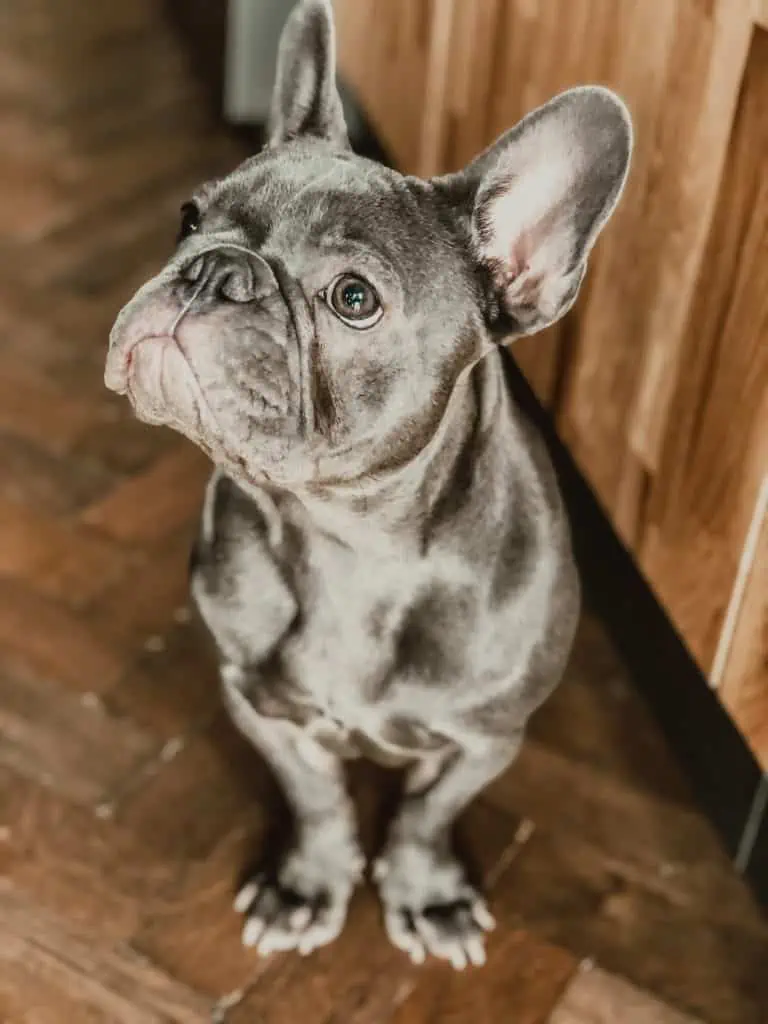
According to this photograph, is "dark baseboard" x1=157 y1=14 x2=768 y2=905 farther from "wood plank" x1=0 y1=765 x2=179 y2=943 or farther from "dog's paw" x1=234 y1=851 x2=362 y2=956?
"wood plank" x1=0 y1=765 x2=179 y2=943

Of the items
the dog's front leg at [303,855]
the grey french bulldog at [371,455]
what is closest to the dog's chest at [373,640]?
the grey french bulldog at [371,455]

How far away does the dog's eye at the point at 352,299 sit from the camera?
86 cm

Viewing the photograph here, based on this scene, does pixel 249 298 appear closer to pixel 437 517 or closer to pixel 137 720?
pixel 437 517

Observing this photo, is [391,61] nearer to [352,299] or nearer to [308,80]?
[308,80]

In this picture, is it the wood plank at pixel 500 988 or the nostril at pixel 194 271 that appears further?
the wood plank at pixel 500 988

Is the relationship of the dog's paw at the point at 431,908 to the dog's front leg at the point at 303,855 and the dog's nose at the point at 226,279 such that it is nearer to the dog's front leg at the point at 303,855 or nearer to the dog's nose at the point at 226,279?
the dog's front leg at the point at 303,855

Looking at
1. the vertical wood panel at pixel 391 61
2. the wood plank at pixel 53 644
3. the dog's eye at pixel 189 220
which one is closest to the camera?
the dog's eye at pixel 189 220

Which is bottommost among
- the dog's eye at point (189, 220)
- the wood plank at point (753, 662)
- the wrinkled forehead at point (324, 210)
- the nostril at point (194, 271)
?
the wood plank at point (753, 662)

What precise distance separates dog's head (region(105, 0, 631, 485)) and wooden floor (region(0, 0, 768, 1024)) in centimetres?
51

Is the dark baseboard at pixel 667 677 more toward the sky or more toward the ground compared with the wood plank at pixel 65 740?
more toward the sky

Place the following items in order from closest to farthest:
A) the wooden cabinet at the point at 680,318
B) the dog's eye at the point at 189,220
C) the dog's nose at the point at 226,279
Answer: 1. the dog's nose at the point at 226,279
2. the dog's eye at the point at 189,220
3. the wooden cabinet at the point at 680,318

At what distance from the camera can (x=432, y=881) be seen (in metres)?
1.21

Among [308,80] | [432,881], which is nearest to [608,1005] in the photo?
[432,881]

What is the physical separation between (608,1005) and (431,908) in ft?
0.59
